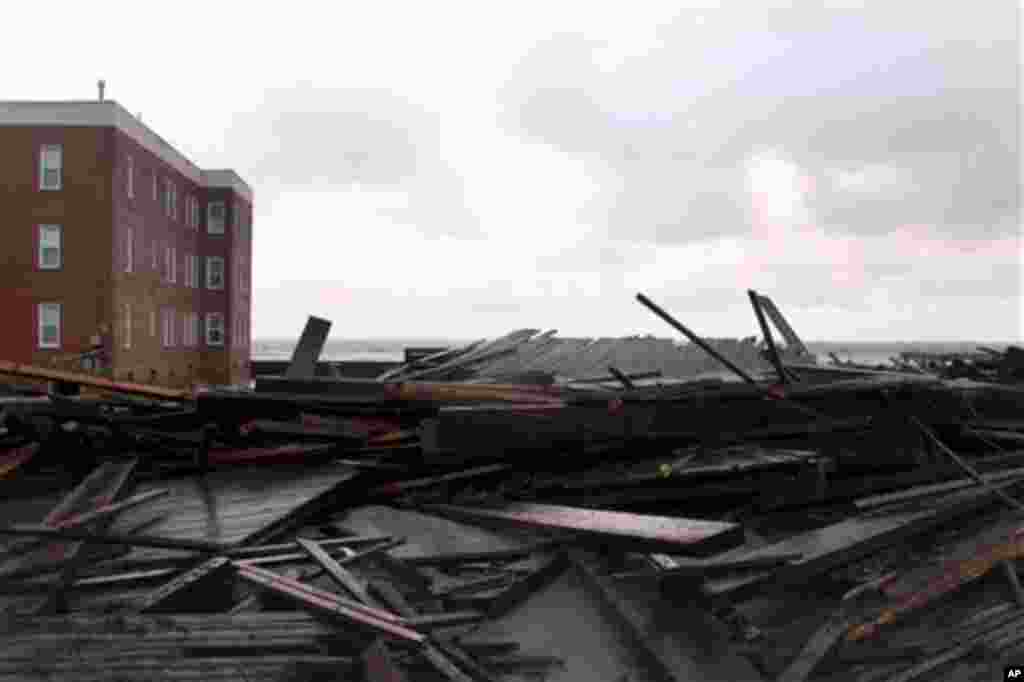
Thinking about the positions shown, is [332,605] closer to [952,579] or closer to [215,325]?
[952,579]

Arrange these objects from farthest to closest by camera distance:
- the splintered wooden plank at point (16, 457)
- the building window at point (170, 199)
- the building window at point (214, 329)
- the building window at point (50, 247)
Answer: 1. the building window at point (214, 329)
2. the building window at point (170, 199)
3. the building window at point (50, 247)
4. the splintered wooden plank at point (16, 457)

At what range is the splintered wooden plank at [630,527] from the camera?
499cm

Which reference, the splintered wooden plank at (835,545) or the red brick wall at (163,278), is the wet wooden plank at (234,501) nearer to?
the splintered wooden plank at (835,545)

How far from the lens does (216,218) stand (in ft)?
148

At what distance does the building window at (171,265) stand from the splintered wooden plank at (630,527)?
119 feet

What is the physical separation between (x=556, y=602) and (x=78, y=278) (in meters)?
30.9

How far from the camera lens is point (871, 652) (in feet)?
16.0

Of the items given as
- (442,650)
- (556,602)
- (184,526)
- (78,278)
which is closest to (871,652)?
(556,602)

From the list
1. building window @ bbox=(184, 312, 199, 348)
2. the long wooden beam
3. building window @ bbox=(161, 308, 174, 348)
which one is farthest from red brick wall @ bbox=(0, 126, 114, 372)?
the long wooden beam

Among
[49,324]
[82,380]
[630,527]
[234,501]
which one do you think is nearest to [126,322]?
[49,324]

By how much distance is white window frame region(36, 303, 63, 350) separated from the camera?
3122 cm

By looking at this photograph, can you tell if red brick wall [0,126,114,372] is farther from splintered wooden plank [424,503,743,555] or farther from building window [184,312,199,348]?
splintered wooden plank [424,503,743,555]

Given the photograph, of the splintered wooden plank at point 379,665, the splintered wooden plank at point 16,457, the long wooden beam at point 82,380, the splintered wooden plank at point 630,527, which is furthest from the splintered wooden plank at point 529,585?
the splintered wooden plank at point 16,457

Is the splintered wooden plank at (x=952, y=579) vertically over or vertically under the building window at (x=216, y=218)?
under
